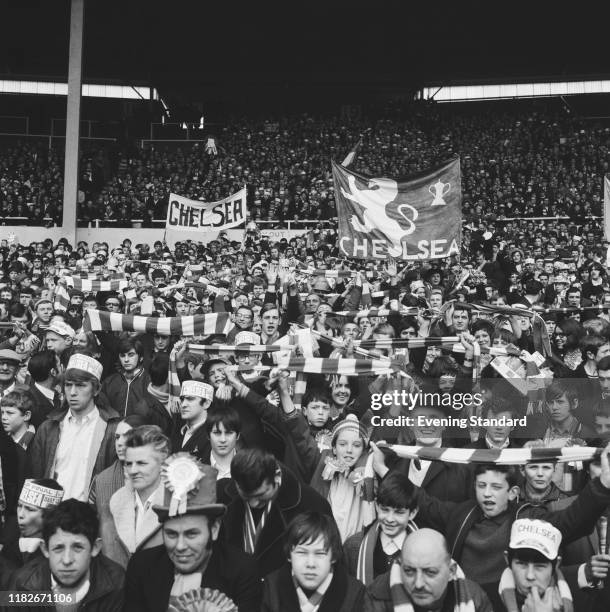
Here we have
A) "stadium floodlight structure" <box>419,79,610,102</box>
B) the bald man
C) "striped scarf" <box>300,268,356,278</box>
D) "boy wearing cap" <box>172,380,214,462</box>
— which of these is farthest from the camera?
"stadium floodlight structure" <box>419,79,610,102</box>

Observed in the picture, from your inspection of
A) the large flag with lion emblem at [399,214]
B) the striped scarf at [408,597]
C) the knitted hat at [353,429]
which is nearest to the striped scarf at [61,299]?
the large flag with lion emblem at [399,214]

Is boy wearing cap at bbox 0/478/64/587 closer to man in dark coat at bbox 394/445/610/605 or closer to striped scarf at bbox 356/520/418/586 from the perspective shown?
striped scarf at bbox 356/520/418/586

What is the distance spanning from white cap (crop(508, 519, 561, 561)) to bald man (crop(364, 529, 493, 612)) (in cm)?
24

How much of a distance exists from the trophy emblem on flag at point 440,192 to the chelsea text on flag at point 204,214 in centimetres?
720

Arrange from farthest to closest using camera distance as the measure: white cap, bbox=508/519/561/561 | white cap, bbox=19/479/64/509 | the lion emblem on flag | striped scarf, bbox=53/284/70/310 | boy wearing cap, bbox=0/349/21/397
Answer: the lion emblem on flag < striped scarf, bbox=53/284/70/310 < boy wearing cap, bbox=0/349/21/397 < white cap, bbox=19/479/64/509 < white cap, bbox=508/519/561/561

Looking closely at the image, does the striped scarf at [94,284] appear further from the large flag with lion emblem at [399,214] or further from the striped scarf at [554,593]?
the striped scarf at [554,593]

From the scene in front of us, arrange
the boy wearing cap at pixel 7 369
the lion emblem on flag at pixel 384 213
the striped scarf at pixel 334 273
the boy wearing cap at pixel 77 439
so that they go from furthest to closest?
1. the striped scarf at pixel 334 273
2. the lion emblem on flag at pixel 384 213
3. the boy wearing cap at pixel 7 369
4. the boy wearing cap at pixel 77 439

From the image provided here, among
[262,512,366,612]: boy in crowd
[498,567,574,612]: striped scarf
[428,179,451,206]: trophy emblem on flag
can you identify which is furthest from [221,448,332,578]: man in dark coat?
[428,179,451,206]: trophy emblem on flag

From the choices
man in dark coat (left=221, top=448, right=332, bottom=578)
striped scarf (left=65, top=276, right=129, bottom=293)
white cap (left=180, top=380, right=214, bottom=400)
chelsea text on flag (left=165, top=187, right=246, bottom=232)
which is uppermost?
chelsea text on flag (left=165, top=187, right=246, bottom=232)

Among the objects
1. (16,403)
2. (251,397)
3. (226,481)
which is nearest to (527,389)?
(251,397)

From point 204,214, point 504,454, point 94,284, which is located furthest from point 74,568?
point 204,214

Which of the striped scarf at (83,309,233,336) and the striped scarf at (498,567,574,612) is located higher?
the striped scarf at (83,309,233,336)

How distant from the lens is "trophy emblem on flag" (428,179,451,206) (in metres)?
10.6

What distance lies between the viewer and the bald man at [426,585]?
10.9ft
